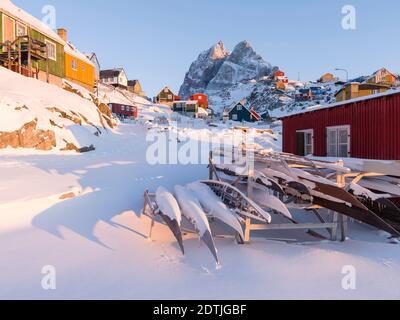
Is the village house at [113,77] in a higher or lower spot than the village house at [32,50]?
higher

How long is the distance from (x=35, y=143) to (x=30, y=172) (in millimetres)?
5049

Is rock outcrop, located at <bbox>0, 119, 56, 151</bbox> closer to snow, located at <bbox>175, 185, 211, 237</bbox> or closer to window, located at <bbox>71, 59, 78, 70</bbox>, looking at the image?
snow, located at <bbox>175, 185, 211, 237</bbox>

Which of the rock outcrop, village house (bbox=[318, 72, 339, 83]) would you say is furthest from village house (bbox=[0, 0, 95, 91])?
village house (bbox=[318, 72, 339, 83])

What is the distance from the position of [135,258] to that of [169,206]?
1.47 meters

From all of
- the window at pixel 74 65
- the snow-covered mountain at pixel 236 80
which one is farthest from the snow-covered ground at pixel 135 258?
the snow-covered mountain at pixel 236 80

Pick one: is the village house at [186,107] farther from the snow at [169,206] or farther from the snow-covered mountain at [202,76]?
the snow-covered mountain at [202,76]

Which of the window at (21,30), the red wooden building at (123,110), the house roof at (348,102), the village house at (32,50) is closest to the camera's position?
the house roof at (348,102)

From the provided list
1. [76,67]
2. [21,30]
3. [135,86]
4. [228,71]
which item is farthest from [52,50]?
[228,71]

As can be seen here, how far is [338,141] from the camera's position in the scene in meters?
11.6

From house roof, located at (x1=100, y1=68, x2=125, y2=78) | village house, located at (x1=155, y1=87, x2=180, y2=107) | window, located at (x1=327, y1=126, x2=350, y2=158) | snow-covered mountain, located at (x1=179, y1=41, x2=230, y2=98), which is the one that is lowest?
window, located at (x1=327, y1=126, x2=350, y2=158)

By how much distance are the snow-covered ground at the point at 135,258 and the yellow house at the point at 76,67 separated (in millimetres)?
28864

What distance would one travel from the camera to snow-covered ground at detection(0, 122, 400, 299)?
4633 mm

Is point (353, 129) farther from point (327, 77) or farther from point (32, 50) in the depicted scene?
point (327, 77)

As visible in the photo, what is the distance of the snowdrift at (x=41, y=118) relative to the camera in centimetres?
1434
